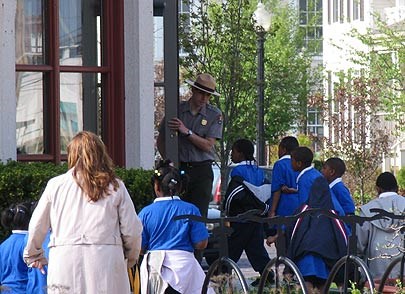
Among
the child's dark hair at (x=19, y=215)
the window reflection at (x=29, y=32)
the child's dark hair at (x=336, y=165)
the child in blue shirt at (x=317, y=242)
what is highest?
the window reflection at (x=29, y=32)

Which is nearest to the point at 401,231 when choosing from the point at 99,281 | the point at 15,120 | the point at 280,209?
the point at 99,281

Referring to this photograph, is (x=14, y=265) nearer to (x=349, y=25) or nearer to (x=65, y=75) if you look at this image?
(x=65, y=75)

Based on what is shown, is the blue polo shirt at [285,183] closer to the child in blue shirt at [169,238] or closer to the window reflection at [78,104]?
the window reflection at [78,104]

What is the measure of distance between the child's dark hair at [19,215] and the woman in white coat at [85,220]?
1.43 metres

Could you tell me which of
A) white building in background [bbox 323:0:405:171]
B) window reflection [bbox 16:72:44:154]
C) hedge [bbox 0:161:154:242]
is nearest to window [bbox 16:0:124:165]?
window reflection [bbox 16:72:44:154]

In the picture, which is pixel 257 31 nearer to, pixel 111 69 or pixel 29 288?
pixel 111 69

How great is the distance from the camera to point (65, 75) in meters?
12.4

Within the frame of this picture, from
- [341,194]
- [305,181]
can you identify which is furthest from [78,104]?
[341,194]

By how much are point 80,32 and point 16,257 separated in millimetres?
3689

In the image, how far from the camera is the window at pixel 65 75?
40.0ft

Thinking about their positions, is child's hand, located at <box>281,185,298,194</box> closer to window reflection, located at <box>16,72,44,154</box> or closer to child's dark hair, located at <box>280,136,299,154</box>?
child's dark hair, located at <box>280,136,299,154</box>

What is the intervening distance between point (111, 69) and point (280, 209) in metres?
3.09

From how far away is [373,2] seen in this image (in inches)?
1898

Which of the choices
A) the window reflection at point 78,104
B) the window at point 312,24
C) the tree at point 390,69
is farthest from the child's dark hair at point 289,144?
the window at point 312,24
